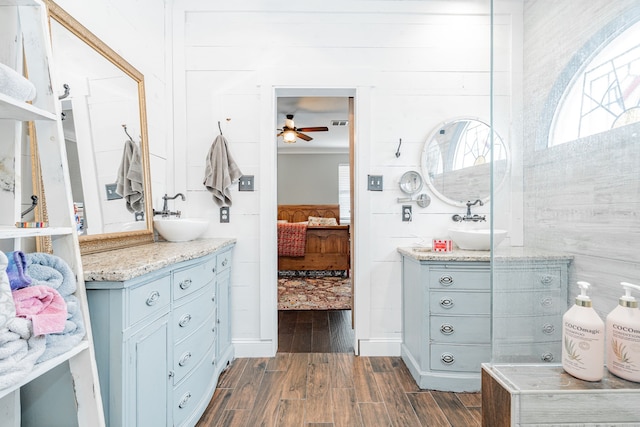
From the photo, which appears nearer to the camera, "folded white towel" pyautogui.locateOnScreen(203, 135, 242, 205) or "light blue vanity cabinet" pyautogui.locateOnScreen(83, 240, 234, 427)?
"light blue vanity cabinet" pyautogui.locateOnScreen(83, 240, 234, 427)

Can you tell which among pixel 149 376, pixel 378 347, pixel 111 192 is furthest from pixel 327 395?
pixel 111 192

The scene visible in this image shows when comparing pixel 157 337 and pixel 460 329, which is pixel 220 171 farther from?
pixel 460 329

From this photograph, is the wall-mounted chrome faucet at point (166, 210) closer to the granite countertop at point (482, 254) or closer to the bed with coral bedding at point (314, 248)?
the granite countertop at point (482, 254)

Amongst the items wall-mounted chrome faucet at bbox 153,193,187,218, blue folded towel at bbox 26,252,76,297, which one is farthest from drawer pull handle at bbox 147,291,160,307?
wall-mounted chrome faucet at bbox 153,193,187,218

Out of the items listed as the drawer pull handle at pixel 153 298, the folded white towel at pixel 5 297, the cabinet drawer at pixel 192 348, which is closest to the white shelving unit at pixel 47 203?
the folded white towel at pixel 5 297

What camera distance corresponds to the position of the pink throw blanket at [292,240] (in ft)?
16.5

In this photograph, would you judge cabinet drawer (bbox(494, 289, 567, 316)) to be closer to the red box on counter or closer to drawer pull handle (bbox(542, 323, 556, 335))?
drawer pull handle (bbox(542, 323, 556, 335))

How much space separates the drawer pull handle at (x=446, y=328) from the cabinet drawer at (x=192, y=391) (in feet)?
4.67

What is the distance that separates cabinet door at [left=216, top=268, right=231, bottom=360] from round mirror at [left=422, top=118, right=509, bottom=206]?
169 cm

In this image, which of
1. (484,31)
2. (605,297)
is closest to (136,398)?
(605,297)

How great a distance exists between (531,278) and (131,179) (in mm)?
2030

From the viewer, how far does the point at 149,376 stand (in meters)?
1.25

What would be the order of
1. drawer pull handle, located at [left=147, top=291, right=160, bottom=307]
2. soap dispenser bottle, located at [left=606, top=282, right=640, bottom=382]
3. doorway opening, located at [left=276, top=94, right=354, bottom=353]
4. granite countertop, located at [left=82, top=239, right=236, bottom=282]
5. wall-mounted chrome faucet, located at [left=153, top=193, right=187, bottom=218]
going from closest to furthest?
soap dispenser bottle, located at [left=606, top=282, right=640, bottom=382], granite countertop, located at [left=82, top=239, right=236, bottom=282], drawer pull handle, located at [left=147, top=291, right=160, bottom=307], wall-mounted chrome faucet, located at [left=153, top=193, right=187, bottom=218], doorway opening, located at [left=276, top=94, right=354, bottom=353]

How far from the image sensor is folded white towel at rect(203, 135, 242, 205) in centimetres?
238
